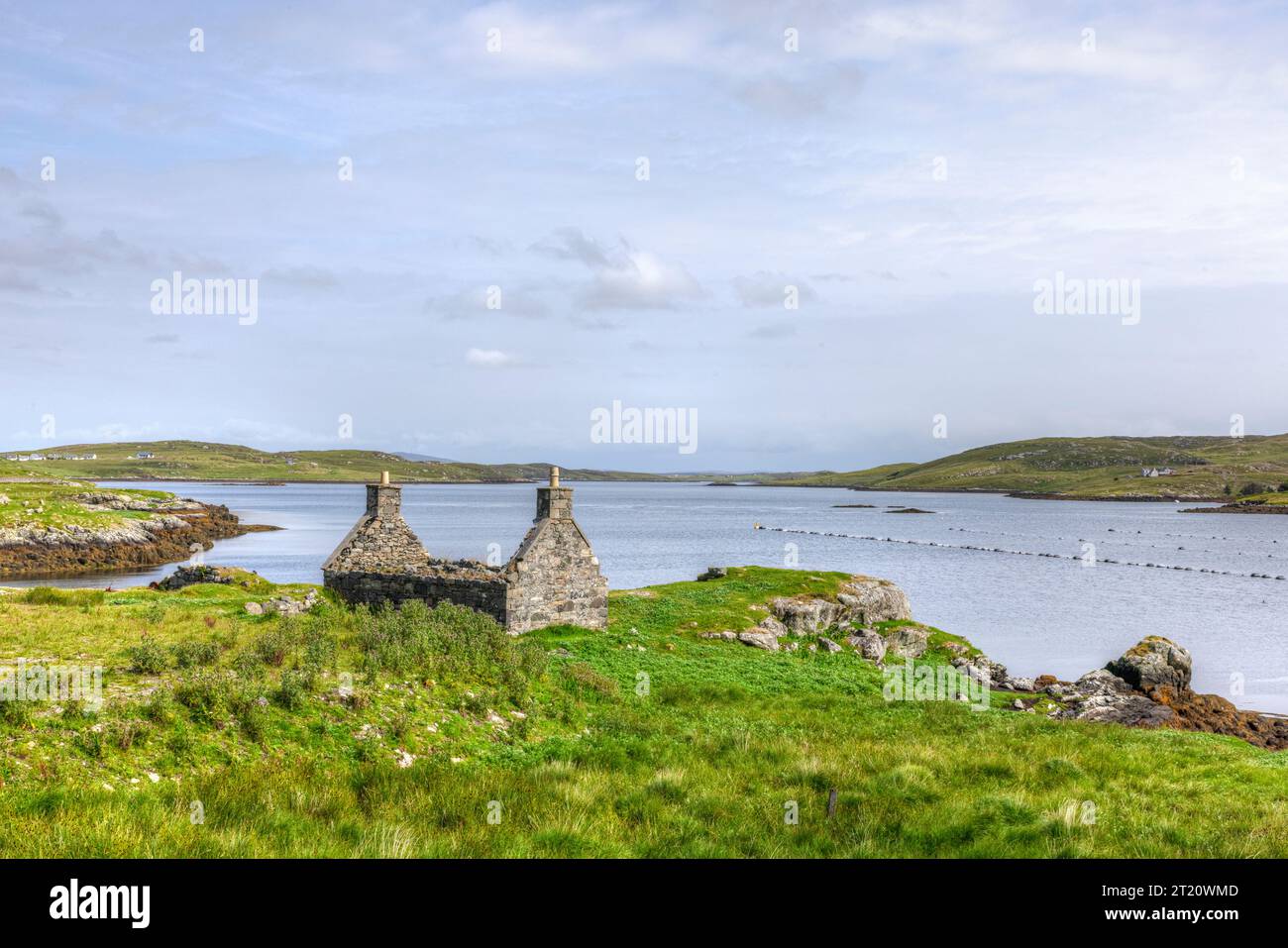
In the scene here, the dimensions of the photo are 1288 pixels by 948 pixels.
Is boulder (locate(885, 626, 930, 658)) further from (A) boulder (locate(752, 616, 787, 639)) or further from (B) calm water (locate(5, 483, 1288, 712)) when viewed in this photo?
(B) calm water (locate(5, 483, 1288, 712))

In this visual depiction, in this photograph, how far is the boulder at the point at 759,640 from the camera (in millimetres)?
31500

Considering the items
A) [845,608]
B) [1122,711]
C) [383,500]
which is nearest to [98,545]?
[383,500]

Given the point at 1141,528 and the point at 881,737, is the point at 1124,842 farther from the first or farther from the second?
the point at 1141,528

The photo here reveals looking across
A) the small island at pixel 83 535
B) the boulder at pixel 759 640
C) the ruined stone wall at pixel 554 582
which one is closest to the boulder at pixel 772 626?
the boulder at pixel 759 640

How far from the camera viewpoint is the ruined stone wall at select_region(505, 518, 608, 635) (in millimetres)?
27328

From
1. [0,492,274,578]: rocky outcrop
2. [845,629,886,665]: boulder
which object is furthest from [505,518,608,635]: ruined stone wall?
[0,492,274,578]: rocky outcrop

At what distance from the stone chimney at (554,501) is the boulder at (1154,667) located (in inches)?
893

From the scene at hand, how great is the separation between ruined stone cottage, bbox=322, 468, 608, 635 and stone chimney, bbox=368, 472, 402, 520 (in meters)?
0.05

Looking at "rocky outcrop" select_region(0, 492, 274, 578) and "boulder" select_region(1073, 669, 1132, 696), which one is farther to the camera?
"rocky outcrop" select_region(0, 492, 274, 578)

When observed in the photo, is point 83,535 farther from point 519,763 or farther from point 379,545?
point 519,763

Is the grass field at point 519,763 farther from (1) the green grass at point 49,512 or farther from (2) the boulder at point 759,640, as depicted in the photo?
(1) the green grass at point 49,512

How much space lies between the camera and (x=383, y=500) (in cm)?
3097
